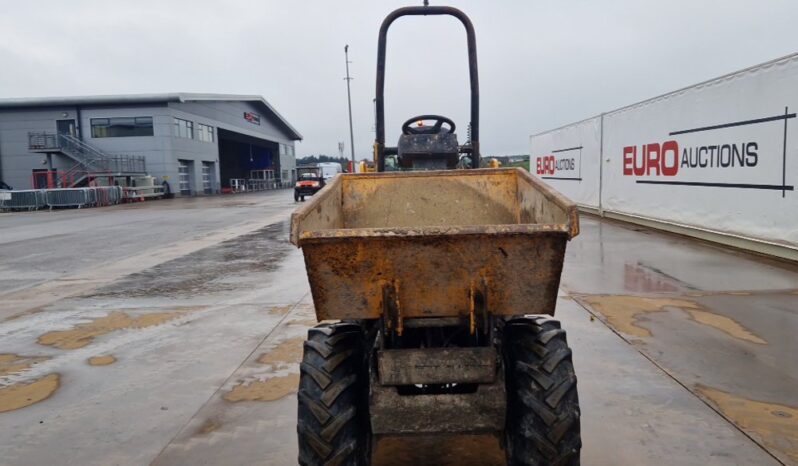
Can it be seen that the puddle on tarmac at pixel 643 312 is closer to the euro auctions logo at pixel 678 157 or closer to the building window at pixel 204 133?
the euro auctions logo at pixel 678 157

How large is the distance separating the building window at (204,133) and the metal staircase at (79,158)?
7.29 meters

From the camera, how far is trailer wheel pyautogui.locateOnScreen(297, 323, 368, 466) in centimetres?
286

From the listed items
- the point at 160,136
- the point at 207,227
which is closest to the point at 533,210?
the point at 207,227

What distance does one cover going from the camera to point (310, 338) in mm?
3248

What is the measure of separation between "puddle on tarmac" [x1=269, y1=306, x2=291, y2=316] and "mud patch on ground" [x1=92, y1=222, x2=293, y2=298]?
5.19ft

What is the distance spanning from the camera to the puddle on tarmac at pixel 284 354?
5.56 metres

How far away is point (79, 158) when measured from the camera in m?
39.9

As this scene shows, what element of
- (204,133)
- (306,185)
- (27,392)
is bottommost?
(27,392)

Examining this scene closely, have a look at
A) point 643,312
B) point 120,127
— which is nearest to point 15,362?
point 643,312

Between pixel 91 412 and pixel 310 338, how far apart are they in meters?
2.35

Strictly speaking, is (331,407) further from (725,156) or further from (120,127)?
(120,127)

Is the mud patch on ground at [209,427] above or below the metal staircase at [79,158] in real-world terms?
below

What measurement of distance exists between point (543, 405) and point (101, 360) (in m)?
4.61

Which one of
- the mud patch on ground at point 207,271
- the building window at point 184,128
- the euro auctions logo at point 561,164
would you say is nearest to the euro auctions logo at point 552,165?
the euro auctions logo at point 561,164
